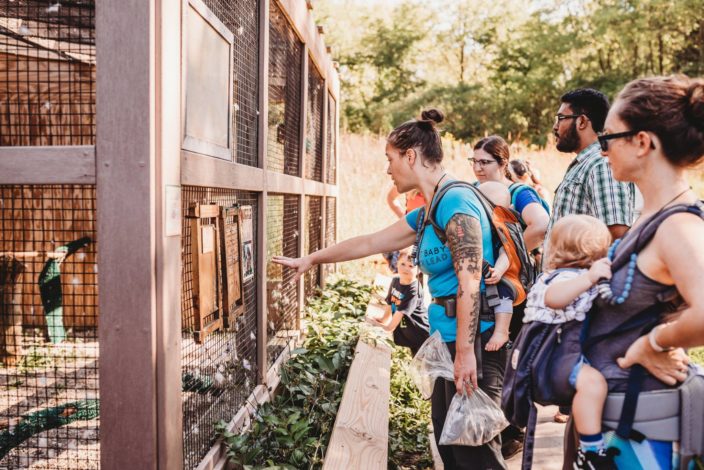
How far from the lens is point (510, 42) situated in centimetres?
3462

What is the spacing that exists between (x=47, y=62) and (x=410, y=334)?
3.29 m

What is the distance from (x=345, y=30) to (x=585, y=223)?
33410 millimetres

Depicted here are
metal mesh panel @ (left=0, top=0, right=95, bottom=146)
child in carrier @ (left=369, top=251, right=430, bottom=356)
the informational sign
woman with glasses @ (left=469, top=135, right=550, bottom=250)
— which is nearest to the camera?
metal mesh panel @ (left=0, top=0, right=95, bottom=146)

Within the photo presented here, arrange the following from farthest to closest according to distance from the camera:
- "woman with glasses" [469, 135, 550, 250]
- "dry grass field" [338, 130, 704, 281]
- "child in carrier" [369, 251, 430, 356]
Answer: "dry grass field" [338, 130, 704, 281] → "child in carrier" [369, 251, 430, 356] → "woman with glasses" [469, 135, 550, 250]

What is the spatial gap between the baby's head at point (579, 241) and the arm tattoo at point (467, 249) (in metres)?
0.57

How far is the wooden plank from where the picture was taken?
317 cm

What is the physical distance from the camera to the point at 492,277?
3.07 meters

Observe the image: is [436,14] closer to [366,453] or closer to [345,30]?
[345,30]

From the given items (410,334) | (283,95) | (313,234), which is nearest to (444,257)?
(410,334)

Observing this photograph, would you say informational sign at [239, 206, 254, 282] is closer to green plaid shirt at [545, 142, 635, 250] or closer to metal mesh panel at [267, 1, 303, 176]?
metal mesh panel at [267, 1, 303, 176]

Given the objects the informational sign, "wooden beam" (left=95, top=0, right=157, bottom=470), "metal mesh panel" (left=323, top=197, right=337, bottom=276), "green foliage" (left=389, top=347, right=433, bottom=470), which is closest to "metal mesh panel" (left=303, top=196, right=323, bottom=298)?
"metal mesh panel" (left=323, top=197, right=337, bottom=276)

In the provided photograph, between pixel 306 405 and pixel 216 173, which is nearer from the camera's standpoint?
pixel 216 173

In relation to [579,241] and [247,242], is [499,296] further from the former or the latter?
[247,242]

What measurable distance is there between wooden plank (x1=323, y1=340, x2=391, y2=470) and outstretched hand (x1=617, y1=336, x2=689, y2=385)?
165 cm
